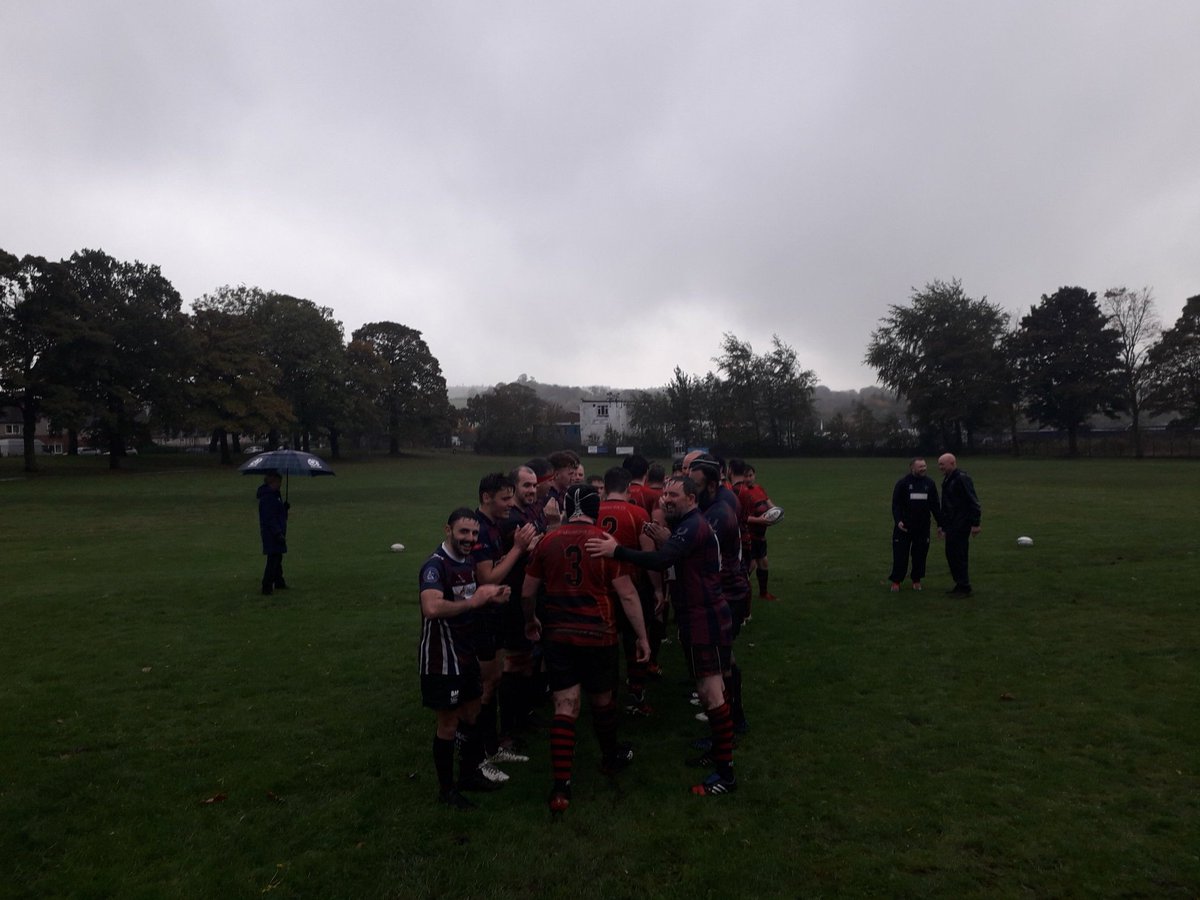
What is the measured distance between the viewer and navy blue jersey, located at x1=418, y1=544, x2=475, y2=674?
4.95m

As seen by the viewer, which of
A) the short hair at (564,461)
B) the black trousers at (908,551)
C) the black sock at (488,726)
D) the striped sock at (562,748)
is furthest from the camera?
the black trousers at (908,551)

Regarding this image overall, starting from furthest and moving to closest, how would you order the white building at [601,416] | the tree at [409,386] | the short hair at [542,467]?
the white building at [601,416]
the tree at [409,386]
the short hair at [542,467]

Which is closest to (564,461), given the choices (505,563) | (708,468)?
(708,468)

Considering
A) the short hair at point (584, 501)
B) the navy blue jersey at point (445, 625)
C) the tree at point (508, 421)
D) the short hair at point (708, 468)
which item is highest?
the tree at point (508, 421)

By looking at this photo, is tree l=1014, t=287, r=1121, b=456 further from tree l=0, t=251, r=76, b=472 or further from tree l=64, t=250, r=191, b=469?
tree l=0, t=251, r=76, b=472

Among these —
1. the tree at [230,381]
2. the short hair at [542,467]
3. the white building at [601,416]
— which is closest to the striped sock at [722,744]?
the short hair at [542,467]

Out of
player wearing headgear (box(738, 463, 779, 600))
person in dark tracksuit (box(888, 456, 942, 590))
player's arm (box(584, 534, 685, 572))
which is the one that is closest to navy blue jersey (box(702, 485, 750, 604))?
player's arm (box(584, 534, 685, 572))

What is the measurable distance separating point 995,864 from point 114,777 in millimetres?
6047

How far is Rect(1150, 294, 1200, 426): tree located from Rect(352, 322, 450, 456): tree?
61114mm

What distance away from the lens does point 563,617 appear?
5176 millimetres

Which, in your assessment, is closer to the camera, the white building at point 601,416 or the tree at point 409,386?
the tree at point 409,386

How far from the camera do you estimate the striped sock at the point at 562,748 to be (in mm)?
5004

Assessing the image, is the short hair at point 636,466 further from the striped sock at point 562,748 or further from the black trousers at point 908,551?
the black trousers at point 908,551

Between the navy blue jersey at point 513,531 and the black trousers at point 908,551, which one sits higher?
the navy blue jersey at point 513,531
